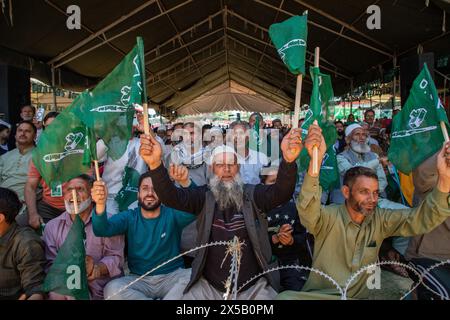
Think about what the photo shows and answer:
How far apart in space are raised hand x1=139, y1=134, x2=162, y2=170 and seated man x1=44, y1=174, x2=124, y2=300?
863 millimetres

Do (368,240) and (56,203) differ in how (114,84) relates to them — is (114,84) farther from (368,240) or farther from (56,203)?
(368,240)

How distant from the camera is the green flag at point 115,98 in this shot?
3047 millimetres

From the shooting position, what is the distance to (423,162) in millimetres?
3225

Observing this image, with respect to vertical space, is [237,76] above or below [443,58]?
above

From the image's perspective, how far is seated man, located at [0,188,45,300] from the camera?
2.91 meters

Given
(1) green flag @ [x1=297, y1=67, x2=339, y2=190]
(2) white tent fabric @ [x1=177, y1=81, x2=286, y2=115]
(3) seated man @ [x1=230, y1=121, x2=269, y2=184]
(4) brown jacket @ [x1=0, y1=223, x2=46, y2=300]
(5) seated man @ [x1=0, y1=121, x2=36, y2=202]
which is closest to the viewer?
(4) brown jacket @ [x1=0, y1=223, x2=46, y2=300]

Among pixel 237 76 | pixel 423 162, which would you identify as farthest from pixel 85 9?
pixel 237 76

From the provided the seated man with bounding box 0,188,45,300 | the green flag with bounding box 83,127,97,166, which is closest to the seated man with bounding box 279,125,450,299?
the green flag with bounding box 83,127,97,166

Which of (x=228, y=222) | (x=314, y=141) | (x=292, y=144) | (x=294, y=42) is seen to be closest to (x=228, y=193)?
(x=228, y=222)

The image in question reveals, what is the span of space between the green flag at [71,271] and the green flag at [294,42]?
1.97 metres

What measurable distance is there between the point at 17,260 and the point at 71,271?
1.33 feet

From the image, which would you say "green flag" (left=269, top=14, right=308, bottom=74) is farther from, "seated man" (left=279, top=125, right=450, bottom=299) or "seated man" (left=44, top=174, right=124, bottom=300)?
"seated man" (left=44, top=174, right=124, bottom=300)

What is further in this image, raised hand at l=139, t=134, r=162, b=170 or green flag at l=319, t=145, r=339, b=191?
green flag at l=319, t=145, r=339, b=191
